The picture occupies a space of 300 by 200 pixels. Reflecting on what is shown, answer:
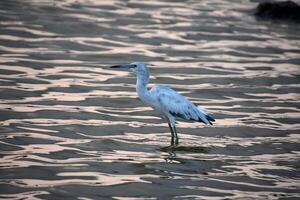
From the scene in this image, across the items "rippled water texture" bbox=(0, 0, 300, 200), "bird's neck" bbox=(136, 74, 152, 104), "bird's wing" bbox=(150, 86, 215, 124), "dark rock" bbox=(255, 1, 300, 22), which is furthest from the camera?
"dark rock" bbox=(255, 1, 300, 22)

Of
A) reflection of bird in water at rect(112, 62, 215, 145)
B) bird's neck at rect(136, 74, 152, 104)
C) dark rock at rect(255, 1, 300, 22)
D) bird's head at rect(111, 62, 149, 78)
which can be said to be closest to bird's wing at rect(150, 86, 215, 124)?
reflection of bird in water at rect(112, 62, 215, 145)

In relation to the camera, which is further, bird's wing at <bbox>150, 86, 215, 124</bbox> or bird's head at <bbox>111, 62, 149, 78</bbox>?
bird's head at <bbox>111, 62, 149, 78</bbox>

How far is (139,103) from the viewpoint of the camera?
17.2m

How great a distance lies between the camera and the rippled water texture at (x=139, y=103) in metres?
11.9

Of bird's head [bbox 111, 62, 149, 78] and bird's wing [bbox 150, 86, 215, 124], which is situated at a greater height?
bird's head [bbox 111, 62, 149, 78]

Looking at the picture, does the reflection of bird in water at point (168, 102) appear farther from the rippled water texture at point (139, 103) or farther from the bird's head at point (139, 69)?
the rippled water texture at point (139, 103)

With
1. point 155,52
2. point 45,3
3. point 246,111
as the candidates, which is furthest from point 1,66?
point 45,3

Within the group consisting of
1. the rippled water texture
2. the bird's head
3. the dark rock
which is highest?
the dark rock

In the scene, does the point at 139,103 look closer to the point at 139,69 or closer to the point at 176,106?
the point at 139,69

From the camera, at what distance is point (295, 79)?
19.9 meters

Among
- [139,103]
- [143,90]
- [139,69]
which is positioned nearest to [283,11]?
[139,103]

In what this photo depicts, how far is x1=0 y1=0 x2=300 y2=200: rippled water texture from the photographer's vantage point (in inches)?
468

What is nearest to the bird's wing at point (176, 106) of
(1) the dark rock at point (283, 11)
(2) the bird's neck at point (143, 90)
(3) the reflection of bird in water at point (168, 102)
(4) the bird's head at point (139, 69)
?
(3) the reflection of bird in water at point (168, 102)

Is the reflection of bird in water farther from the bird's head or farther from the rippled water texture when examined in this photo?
the rippled water texture
